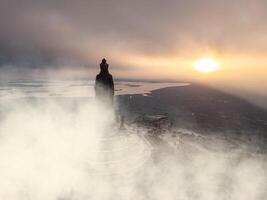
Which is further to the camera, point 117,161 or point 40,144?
point 40,144

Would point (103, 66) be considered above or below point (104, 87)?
above

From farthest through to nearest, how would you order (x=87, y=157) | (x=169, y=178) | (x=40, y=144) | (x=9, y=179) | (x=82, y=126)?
(x=82, y=126), (x=40, y=144), (x=169, y=178), (x=87, y=157), (x=9, y=179)

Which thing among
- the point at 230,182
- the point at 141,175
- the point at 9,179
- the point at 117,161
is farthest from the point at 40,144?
the point at 230,182

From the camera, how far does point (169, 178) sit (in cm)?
4869

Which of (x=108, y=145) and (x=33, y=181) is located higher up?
(x=108, y=145)

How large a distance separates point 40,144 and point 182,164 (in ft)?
86.0

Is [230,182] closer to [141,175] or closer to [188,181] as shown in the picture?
[188,181]

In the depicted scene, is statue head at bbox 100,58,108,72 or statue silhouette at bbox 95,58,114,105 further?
statue head at bbox 100,58,108,72

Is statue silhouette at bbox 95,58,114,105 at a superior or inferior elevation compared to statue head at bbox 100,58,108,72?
inferior

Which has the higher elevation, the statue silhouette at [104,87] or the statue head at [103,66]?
the statue head at [103,66]

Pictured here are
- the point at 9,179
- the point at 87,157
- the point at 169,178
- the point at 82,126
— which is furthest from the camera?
the point at 82,126

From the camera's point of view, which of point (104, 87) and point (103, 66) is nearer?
point (104, 87)

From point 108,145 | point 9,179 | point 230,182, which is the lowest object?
point 230,182

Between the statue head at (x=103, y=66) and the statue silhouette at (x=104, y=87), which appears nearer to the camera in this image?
the statue silhouette at (x=104, y=87)
